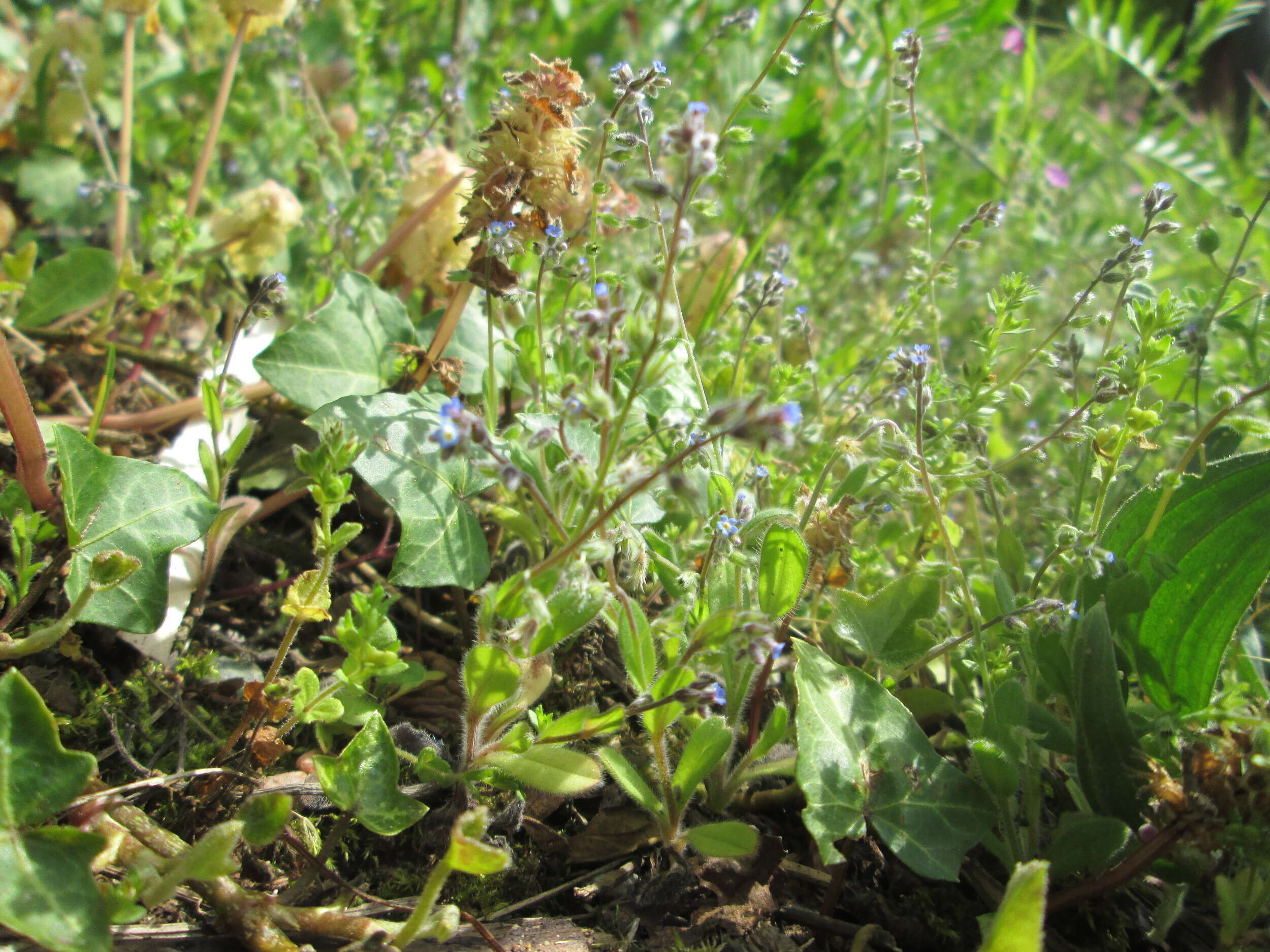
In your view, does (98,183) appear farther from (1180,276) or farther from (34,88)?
(1180,276)

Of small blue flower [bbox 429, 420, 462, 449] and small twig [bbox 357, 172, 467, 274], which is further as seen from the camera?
small twig [bbox 357, 172, 467, 274]

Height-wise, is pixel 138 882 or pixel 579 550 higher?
pixel 579 550

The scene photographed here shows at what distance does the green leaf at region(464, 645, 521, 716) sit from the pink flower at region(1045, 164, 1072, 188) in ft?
12.0

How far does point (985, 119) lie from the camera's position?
393 cm

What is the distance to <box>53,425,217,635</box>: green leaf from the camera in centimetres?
126

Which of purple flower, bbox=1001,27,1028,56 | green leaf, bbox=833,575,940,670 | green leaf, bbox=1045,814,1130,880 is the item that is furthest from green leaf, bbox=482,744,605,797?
purple flower, bbox=1001,27,1028,56

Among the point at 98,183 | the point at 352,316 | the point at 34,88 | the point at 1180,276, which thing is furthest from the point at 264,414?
the point at 1180,276

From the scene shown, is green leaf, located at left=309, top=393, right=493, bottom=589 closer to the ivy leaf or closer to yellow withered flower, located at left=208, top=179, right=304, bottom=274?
the ivy leaf

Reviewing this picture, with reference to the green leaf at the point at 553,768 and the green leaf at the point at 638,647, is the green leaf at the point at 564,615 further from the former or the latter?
the green leaf at the point at 553,768

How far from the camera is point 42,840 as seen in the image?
39.7 inches

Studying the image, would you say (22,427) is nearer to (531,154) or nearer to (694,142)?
(531,154)

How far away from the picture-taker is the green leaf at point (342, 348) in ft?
5.16

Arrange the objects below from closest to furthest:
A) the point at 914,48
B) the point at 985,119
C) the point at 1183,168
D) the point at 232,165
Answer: the point at 914,48, the point at 232,165, the point at 1183,168, the point at 985,119

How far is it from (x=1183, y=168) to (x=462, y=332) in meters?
3.02
